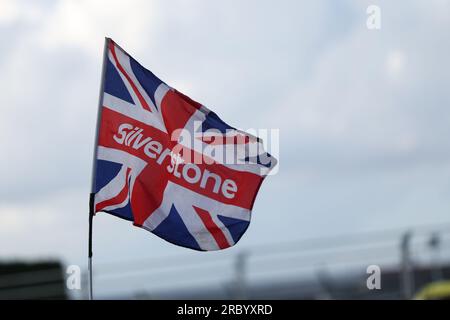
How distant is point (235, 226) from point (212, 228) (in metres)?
0.22

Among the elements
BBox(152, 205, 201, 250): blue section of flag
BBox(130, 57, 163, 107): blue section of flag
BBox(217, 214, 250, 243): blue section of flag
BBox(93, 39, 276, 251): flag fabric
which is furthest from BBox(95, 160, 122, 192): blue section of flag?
BBox(217, 214, 250, 243): blue section of flag

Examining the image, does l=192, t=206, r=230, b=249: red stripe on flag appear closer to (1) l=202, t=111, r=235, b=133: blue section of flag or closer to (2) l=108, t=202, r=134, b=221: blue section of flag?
(2) l=108, t=202, r=134, b=221: blue section of flag

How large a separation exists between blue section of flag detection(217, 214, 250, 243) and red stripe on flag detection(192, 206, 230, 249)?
9cm

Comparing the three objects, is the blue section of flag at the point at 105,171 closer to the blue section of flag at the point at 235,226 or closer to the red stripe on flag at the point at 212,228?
the red stripe on flag at the point at 212,228

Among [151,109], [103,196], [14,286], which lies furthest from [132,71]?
[14,286]

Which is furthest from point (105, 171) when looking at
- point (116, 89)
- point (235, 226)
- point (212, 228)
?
point (235, 226)

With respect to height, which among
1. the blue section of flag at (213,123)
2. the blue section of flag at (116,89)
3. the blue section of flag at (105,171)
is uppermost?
the blue section of flag at (116,89)

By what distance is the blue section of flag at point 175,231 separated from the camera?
11.8 metres

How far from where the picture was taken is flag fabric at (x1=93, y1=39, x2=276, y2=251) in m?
11.8

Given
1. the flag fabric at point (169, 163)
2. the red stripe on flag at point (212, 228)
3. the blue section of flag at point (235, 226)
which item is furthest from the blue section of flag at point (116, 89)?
the blue section of flag at point (235, 226)

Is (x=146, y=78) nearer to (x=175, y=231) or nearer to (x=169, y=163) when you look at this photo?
(x=169, y=163)

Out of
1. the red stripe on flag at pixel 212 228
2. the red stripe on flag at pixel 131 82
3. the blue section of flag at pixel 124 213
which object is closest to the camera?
the blue section of flag at pixel 124 213
